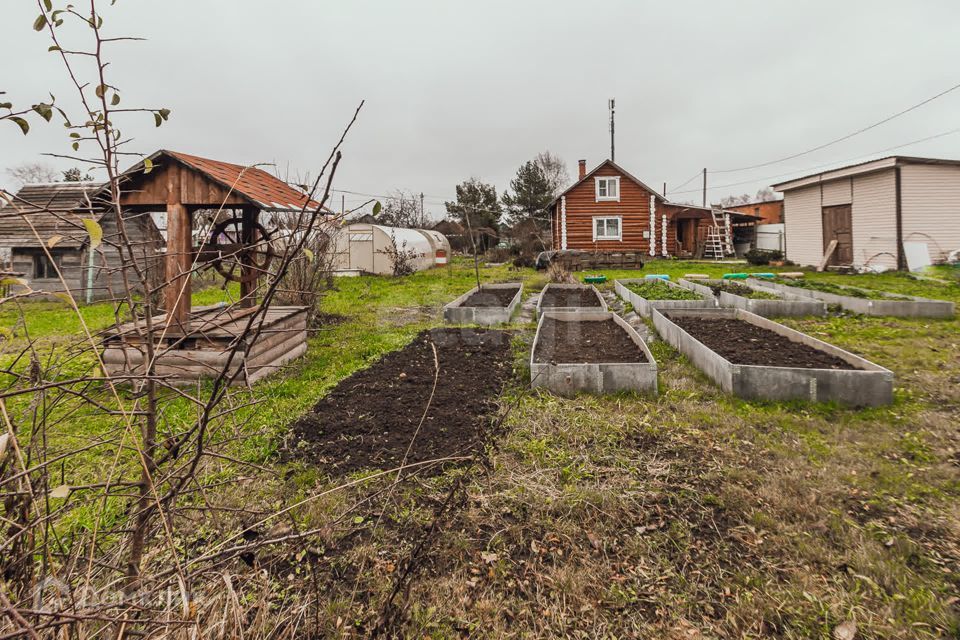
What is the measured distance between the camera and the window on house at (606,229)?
27.5 metres

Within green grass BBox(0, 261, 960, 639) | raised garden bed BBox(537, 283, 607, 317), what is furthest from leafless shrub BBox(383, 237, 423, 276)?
green grass BBox(0, 261, 960, 639)

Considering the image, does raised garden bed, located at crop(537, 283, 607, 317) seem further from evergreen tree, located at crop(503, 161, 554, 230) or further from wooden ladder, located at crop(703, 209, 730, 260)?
evergreen tree, located at crop(503, 161, 554, 230)

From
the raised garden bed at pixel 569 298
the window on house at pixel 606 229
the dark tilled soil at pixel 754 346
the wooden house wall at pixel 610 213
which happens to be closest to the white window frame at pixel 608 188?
the wooden house wall at pixel 610 213

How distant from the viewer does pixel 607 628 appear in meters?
2.38

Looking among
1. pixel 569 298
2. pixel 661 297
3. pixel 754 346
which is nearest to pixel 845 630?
pixel 754 346

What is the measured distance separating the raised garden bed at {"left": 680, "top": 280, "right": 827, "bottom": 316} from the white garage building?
7.56 m

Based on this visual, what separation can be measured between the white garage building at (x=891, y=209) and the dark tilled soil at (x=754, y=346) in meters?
12.5

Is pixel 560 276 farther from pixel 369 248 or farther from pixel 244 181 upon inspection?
pixel 244 181

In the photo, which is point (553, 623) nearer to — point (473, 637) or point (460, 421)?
point (473, 637)

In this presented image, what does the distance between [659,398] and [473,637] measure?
142 inches

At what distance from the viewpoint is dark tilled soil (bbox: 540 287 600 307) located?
11923 mm

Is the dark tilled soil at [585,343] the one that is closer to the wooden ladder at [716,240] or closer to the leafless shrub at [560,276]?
the leafless shrub at [560,276]

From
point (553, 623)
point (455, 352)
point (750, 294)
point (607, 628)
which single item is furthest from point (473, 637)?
point (750, 294)

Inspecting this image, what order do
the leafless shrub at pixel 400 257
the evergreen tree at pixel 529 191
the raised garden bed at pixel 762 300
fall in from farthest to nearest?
the evergreen tree at pixel 529 191, the leafless shrub at pixel 400 257, the raised garden bed at pixel 762 300
